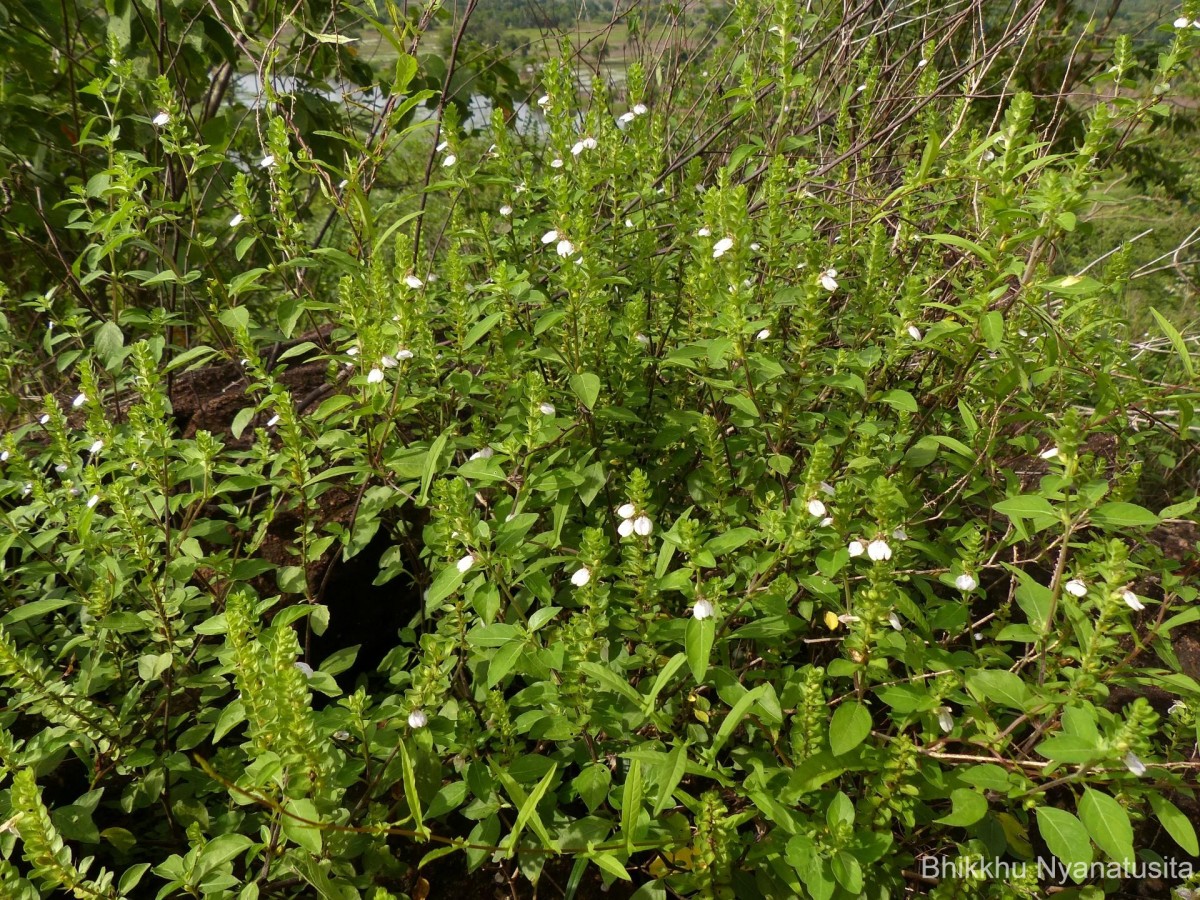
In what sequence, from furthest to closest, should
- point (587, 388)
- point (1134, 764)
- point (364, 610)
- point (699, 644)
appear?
1. point (364, 610)
2. point (587, 388)
3. point (699, 644)
4. point (1134, 764)

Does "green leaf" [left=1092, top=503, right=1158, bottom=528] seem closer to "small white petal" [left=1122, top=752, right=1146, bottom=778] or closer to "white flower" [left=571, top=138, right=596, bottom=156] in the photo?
"small white petal" [left=1122, top=752, right=1146, bottom=778]

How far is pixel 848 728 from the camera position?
1561 millimetres

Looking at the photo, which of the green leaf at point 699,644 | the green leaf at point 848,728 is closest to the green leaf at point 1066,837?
the green leaf at point 848,728

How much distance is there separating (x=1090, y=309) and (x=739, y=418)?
1.10 meters

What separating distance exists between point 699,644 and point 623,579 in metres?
0.53

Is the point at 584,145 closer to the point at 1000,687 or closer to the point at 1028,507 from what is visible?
the point at 1028,507

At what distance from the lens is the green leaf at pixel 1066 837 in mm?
1432

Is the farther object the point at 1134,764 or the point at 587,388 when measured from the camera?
the point at 587,388

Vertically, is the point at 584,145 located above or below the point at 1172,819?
above

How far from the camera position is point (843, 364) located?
6.69 feet

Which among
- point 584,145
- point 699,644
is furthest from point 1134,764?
point 584,145

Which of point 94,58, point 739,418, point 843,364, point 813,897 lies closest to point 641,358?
point 739,418

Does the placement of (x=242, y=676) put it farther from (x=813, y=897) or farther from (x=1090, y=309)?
(x=1090, y=309)

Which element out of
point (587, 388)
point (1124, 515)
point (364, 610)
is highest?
point (587, 388)
